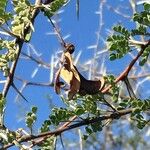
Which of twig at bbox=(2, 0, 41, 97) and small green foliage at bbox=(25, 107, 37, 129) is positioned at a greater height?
twig at bbox=(2, 0, 41, 97)

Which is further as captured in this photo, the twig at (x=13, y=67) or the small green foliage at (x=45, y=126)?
the small green foliage at (x=45, y=126)

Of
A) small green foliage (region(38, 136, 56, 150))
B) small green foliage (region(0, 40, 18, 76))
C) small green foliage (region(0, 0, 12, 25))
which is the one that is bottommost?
small green foliage (region(38, 136, 56, 150))

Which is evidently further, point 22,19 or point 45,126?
point 45,126

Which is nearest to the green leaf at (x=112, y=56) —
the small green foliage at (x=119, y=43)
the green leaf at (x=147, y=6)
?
the small green foliage at (x=119, y=43)

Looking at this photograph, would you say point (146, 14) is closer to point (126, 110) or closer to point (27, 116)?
point (126, 110)

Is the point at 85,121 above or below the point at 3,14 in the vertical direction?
below

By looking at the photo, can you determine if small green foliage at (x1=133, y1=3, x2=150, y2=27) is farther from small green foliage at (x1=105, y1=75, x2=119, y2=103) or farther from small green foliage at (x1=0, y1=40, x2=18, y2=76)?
small green foliage at (x1=0, y1=40, x2=18, y2=76)

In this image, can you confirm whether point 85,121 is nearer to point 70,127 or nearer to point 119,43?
point 70,127

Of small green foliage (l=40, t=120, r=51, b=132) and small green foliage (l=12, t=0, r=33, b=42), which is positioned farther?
small green foliage (l=40, t=120, r=51, b=132)

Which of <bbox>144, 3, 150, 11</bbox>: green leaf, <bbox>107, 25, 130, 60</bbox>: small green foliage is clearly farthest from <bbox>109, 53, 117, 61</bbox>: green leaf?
<bbox>144, 3, 150, 11</bbox>: green leaf

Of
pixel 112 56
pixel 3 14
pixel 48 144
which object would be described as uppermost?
pixel 3 14

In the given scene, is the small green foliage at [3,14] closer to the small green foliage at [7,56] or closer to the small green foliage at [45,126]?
the small green foliage at [7,56]

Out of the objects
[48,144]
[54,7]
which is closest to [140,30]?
[54,7]

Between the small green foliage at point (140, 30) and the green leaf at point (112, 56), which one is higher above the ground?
Answer: the small green foliage at point (140, 30)
